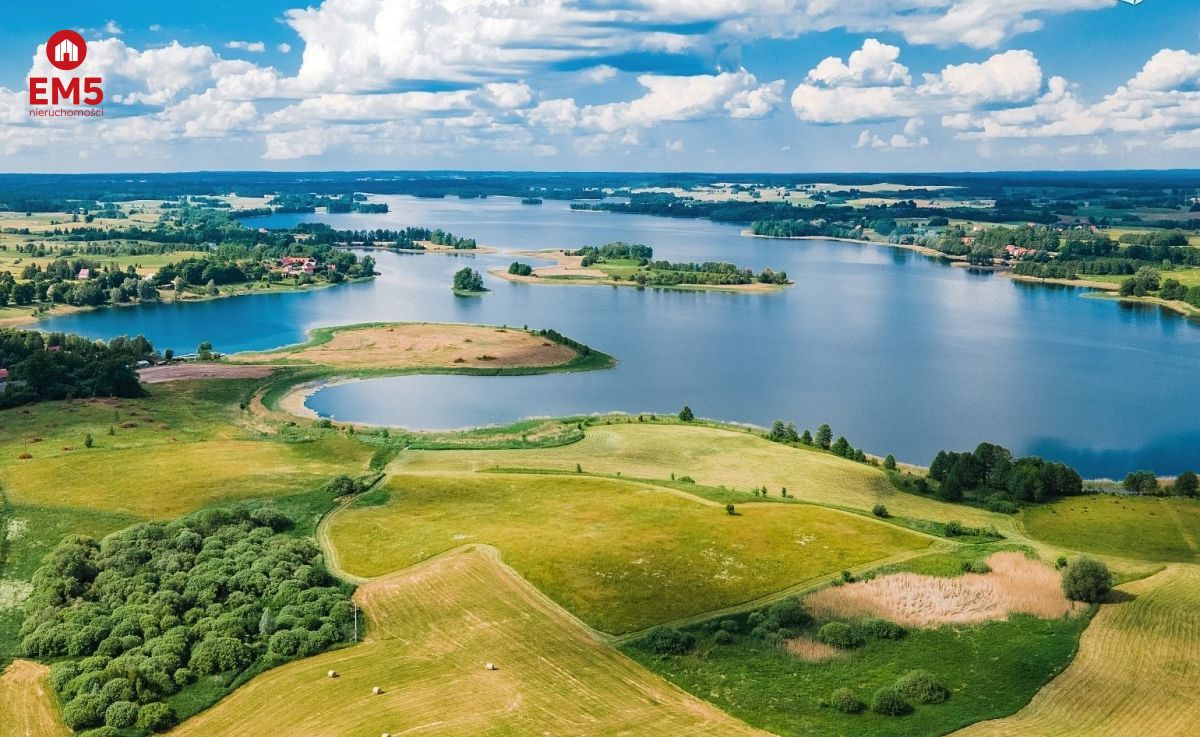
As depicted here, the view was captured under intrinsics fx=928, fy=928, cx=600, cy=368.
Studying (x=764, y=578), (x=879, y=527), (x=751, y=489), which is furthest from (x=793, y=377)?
(x=764, y=578)

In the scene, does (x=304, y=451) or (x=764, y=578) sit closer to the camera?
(x=764, y=578)

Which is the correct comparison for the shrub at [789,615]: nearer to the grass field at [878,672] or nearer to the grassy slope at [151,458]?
the grass field at [878,672]

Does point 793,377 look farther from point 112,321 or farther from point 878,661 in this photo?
point 112,321

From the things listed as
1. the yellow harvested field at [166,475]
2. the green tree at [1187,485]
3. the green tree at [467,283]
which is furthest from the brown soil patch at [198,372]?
the green tree at [1187,485]

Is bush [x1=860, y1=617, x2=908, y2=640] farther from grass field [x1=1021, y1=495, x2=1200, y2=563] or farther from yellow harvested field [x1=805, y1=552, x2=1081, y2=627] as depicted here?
grass field [x1=1021, y1=495, x2=1200, y2=563]

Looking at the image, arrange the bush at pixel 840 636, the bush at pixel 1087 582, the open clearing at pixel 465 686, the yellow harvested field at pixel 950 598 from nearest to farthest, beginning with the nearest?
the open clearing at pixel 465 686, the bush at pixel 840 636, the yellow harvested field at pixel 950 598, the bush at pixel 1087 582

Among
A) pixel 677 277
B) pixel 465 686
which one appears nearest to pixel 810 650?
pixel 465 686
